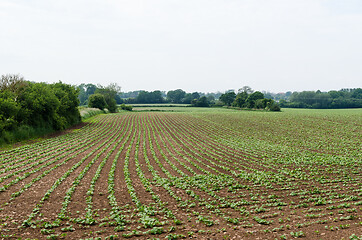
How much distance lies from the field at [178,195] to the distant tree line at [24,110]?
273 inches

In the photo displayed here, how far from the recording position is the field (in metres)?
9.57

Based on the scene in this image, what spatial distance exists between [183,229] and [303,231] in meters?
4.81

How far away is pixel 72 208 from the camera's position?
37.5ft

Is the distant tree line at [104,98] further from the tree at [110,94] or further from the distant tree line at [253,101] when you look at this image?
the distant tree line at [253,101]

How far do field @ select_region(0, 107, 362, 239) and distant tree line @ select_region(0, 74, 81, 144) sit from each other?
6926 millimetres

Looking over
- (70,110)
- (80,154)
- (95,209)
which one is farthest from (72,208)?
(70,110)

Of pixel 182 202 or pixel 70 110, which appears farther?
pixel 70 110

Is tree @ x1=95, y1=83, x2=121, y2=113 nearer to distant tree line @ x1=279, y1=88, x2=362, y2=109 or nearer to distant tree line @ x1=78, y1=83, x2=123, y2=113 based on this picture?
distant tree line @ x1=78, y1=83, x2=123, y2=113

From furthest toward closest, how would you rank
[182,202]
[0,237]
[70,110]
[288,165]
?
1. [70,110]
2. [288,165]
3. [182,202]
4. [0,237]

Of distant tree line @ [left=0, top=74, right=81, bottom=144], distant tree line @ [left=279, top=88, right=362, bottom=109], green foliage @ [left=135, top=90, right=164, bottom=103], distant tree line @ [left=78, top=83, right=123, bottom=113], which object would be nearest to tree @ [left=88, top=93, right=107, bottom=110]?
distant tree line @ [left=78, top=83, right=123, bottom=113]

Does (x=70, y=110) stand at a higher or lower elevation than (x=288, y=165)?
higher

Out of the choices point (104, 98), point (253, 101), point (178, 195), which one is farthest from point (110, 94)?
point (178, 195)

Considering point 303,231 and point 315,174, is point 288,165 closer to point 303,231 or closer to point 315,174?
point 315,174

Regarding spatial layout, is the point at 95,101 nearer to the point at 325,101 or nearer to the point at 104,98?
the point at 104,98
